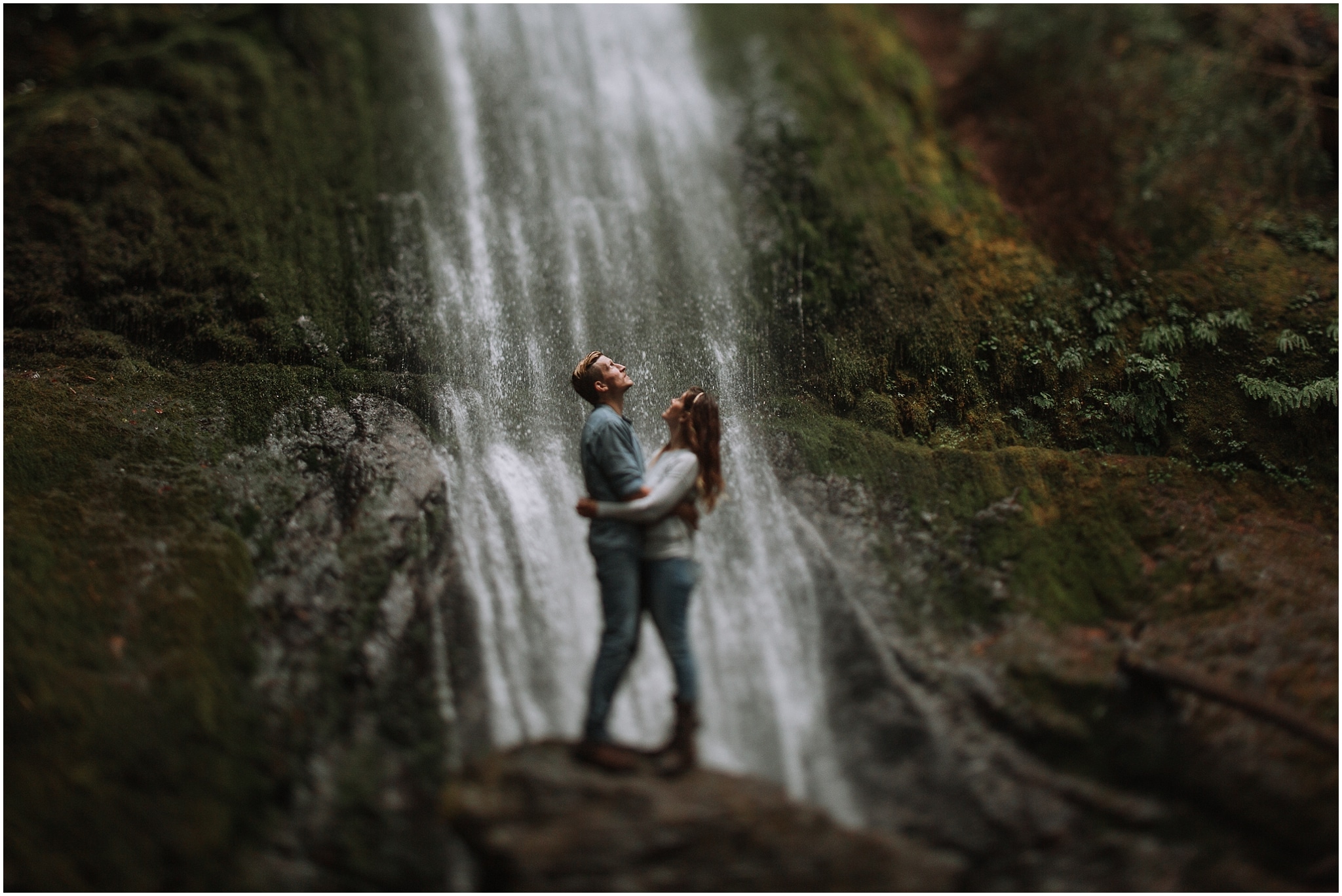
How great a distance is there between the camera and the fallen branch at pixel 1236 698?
4.33 meters

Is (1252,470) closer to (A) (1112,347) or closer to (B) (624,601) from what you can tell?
(A) (1112,347)

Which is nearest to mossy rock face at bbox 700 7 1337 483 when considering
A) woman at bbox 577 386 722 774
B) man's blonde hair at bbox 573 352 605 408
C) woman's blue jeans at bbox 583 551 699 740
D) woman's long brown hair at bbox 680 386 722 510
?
woman's long brown hair at bbox 680 386 722 510

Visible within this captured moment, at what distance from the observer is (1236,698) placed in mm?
4387

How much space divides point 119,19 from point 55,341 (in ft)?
12.6

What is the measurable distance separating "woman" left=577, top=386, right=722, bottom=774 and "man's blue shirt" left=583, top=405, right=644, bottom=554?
0.06 m

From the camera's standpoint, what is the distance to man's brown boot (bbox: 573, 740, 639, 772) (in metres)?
4.19

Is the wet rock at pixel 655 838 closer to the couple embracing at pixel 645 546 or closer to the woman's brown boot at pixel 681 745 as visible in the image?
the woman's brown boot at pixel 681 745

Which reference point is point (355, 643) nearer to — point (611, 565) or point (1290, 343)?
point (611, 565)

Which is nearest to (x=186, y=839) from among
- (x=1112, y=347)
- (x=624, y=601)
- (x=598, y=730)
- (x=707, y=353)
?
(x=598, y=730)

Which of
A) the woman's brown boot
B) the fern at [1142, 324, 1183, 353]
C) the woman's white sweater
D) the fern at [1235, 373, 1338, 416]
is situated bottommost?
the woman's brown boot

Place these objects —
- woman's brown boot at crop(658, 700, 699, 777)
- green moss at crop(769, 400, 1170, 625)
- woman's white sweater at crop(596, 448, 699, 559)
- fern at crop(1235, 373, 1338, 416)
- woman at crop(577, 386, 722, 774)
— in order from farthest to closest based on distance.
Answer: fern at crop(1235, 373, 1338, 416) → green moss at crop(769, 400, 1170, 625) → woman's white sweater at crop(596, 448, 699, 559) → woman at crop(577, 386, 722, 774) → woman's brown boot at crop(658, 700, 699, 777)

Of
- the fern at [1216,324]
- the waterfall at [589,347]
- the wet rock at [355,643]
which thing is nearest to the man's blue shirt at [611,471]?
the waterfall at [589,347]

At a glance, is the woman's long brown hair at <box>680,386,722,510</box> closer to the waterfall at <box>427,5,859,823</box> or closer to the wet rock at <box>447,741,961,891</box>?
the waterfall at <box>427,5,859,823</box>

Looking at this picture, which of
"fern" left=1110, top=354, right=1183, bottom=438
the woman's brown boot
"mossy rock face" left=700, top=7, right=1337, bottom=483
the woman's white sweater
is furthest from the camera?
"mossy rock face" left=700, top=7, right=1337, bottom=483
